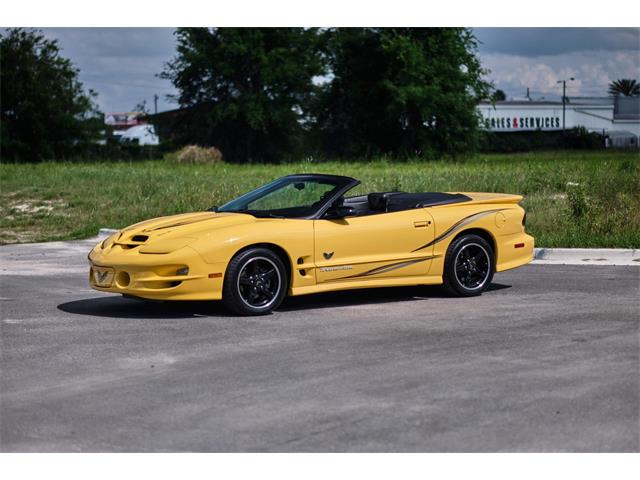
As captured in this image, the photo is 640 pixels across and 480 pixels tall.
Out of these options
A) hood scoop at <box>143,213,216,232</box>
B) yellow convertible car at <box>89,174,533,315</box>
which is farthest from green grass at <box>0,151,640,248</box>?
hood scoop at <box>143,213,216,232</box>

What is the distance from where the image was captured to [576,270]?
12562 mm

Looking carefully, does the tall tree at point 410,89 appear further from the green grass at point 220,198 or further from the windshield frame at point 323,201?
the windshield frame at point 323,201

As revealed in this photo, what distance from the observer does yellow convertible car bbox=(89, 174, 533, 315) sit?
9.15 metres

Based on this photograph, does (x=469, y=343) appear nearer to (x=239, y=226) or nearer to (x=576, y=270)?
(x=239, y=226)

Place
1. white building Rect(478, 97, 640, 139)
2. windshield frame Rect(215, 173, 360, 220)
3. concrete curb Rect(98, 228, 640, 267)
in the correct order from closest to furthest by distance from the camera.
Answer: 1. windshield frame Rect(215, 173, 360, 220)
2. concrete curb Rect(98, 228, 640, 267)
3. white building Rect(478, 97, 640, 139)

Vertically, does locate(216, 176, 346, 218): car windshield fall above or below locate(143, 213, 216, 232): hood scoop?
above

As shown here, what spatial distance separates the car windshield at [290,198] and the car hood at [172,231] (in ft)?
0.89

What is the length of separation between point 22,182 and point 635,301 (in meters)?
18.5

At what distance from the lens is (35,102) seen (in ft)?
210

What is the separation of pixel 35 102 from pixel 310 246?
57.9 metres

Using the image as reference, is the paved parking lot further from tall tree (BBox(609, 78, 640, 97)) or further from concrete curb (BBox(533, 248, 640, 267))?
tall tree (BBox(609, 78, 640, 97))

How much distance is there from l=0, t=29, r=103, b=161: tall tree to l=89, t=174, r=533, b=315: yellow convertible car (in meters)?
54.2

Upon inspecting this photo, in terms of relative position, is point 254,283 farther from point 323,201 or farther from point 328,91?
point 328,91

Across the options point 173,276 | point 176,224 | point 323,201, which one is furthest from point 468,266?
point 173,276
